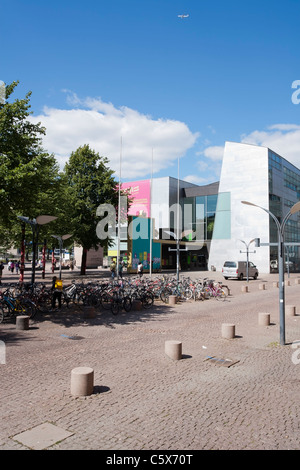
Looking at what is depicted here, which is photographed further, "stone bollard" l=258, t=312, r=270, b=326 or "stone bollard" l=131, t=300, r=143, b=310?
"stone bollard" l=131, t=300, r=143, b=310

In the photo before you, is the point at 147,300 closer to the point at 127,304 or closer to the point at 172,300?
the point at 172,300

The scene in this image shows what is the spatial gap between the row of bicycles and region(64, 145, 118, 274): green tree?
16.1 m

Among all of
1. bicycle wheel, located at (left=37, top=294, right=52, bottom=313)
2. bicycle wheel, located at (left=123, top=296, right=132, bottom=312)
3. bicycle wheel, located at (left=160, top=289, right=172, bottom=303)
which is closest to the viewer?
bicycle wheel, located at (left=37, top=294, right=52, bottom=313)

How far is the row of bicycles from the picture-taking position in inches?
492

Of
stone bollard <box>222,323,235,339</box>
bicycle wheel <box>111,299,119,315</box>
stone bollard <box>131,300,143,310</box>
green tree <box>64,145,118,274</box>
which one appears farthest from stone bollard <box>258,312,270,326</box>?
green tree <box>64,145,118,274</box>

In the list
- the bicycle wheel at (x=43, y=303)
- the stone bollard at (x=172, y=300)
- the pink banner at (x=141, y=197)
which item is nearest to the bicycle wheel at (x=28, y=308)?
the bicycle wheel at (x=43, y=303)

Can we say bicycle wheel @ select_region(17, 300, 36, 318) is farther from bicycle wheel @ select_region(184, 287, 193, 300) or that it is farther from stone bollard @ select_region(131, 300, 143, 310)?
bicycle wheel @ select_region(184, 287, 193, 300)

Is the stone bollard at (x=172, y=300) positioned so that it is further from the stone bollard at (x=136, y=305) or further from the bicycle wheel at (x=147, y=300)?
the stone bollard at (x=136, y=305)

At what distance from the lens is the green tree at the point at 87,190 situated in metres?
33.9

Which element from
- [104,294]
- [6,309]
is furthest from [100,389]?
[104,294]

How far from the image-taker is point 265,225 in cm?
4812

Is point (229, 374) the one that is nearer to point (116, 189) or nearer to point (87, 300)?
point (87, 300)

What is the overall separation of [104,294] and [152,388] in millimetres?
10089

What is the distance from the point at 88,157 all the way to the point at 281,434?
34.6m
